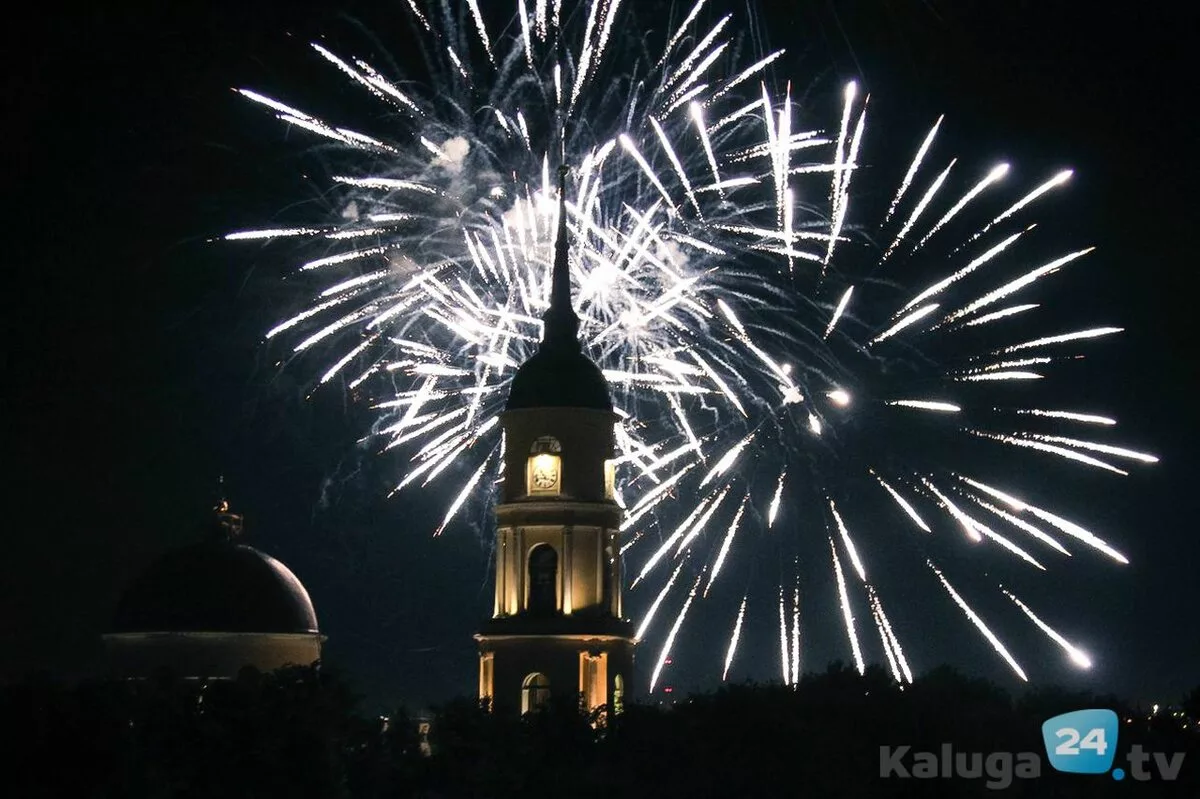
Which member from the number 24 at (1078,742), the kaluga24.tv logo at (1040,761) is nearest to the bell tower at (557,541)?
the kaluga24.tv logo at (1040,761)

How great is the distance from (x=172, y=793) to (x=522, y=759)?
10.0m

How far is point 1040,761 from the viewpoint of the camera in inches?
2606

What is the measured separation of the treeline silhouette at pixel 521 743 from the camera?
67.0 m

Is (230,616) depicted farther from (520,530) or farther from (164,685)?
(520,530)

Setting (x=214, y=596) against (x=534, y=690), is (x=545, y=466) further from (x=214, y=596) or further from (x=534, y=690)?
(x=214, y=596)

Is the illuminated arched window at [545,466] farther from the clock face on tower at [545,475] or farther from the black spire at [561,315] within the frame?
the black spire at [561,315]

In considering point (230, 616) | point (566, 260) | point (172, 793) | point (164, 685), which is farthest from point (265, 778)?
point (230, 616)

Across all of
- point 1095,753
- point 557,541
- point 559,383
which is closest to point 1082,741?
point 1095,753

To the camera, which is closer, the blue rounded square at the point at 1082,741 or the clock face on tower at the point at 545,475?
the blue rounded square at the point at 1082,741

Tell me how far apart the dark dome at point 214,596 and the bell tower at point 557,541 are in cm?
2092

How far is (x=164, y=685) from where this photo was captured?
7656 centimetres

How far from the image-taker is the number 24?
67400 millimetres

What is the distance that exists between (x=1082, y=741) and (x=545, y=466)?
704 inches

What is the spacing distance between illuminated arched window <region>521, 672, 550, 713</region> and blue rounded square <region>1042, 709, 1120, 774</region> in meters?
14.7
